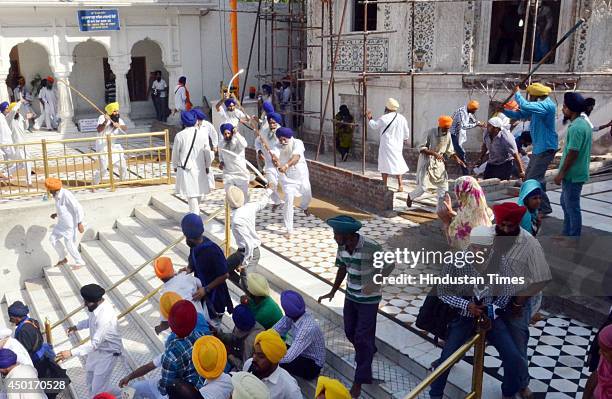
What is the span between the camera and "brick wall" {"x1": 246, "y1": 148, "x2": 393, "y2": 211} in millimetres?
9000

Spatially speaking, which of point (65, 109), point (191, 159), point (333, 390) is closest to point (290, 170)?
point (191, 159)

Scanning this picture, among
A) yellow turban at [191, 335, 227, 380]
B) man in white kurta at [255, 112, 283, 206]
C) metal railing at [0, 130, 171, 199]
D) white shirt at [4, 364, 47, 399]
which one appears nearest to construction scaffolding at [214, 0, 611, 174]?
man in white kurta at [255, 112, 283, 206]

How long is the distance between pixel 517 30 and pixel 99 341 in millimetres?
10403

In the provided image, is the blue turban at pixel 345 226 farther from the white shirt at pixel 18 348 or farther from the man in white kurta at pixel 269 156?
the man in white kurta at pixel 269 156

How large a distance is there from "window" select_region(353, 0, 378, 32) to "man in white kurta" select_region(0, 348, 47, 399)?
36.0ft

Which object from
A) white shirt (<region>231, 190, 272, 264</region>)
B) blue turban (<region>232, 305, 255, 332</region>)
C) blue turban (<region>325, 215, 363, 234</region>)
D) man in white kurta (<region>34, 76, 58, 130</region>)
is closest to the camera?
blue turban (<region>325, 215, 363, 234</region>)

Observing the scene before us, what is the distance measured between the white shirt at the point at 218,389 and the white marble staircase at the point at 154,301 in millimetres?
1141

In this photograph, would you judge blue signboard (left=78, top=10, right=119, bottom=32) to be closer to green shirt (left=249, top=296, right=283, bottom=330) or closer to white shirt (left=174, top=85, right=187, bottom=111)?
white shirt (left=174, top=85, right=187, bottom=111)

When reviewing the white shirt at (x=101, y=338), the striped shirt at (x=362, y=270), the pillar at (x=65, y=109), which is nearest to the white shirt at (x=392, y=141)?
the striped shirt at (x=362, y=270)

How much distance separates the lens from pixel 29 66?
18391 mm

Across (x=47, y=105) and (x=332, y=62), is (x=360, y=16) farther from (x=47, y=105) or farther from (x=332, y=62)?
(x=47, y=105)

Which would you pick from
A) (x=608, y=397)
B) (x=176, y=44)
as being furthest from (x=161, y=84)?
(x=608, y=397)

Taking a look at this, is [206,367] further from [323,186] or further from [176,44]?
[176,44]

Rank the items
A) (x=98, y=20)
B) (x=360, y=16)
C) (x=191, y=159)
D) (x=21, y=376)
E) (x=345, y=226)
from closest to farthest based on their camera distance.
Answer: (x=345, y=226)
(x=21, y=376)
(x=191, y=159)
(x=360, y=16)
(x=98, y=20)
